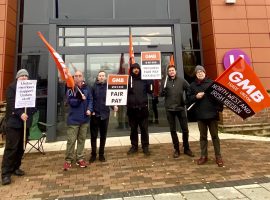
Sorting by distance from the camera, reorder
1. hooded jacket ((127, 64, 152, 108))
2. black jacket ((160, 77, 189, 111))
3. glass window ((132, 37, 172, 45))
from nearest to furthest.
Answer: black jacket ((160, 77, 189, 111)) < hooded jacket ((127, 64, 152, 108)) < glass window ((132, 37, 172, 45))

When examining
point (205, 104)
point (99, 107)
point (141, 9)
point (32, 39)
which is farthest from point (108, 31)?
point (205, 104)

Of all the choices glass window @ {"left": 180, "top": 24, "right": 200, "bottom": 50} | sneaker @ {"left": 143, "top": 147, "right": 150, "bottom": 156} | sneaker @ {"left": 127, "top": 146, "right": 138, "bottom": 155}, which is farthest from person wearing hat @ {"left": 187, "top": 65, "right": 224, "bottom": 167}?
glass window @ {"left": 180, "top": 24, "right": 200, "bottom": 50}

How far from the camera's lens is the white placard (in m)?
4.93

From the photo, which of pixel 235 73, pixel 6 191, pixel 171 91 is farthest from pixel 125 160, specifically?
pixel 235 73

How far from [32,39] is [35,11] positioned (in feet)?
3.55

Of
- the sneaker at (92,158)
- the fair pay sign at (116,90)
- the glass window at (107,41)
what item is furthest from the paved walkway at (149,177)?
the glass window at (107,41)

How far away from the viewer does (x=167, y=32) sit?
373 inches

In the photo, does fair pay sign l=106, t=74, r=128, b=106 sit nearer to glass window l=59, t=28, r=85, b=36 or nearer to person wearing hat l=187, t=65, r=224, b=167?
person wearing hat l=187, t=65, r=224, b=167

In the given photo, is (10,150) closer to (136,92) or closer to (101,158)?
(101,158)

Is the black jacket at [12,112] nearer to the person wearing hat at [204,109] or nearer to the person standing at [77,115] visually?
the person standing at [77,115]

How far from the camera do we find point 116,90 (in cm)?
604

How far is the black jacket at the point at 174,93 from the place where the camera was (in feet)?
20.0

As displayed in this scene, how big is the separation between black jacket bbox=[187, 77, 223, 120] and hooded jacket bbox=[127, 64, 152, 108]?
115cm

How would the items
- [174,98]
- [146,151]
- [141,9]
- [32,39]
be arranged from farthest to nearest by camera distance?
1. [141,9]
2. [32,39]
3. [146,151]
4. [174,98]
